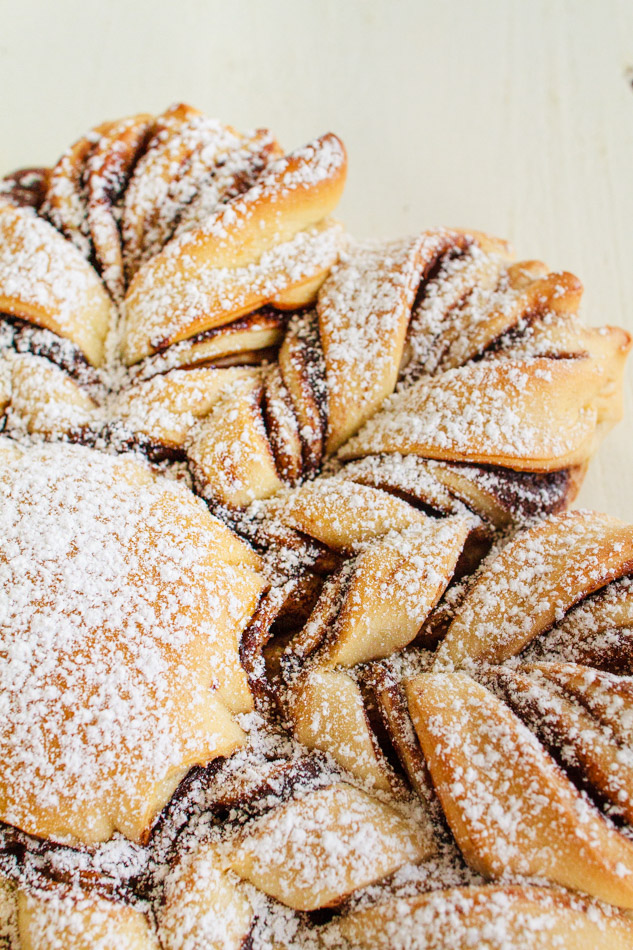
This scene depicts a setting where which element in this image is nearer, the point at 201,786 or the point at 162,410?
the point at 201,786

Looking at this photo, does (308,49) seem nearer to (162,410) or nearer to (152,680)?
(162,410)

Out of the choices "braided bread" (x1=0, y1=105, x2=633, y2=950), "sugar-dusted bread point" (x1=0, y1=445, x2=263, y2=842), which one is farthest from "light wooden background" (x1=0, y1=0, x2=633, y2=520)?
"sugar-dusted bread point" (x1=0, y1=445, x2=263, y2=842)

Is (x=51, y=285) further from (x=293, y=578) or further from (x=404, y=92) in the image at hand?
(x=404, y=92)

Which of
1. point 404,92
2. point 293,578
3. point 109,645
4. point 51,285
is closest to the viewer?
point 109,645

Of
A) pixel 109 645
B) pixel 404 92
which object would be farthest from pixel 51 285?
pixel 404 92

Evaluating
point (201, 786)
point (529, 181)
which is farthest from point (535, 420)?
point (529, 181)
